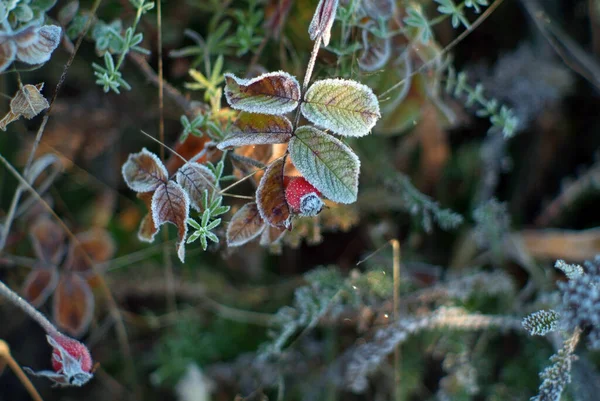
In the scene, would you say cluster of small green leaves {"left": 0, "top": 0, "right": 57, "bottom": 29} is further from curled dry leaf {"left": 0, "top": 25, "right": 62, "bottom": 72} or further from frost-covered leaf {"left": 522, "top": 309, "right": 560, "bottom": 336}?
frost-covered leaf {"left": 522, "top": 309, "right": 560, "bottom": 336}

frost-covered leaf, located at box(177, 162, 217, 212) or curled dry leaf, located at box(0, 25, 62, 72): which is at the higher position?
curled dry leaf, located at box(0, 25, 62, 72)

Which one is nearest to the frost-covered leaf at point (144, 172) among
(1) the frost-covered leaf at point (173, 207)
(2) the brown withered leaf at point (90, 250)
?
(1) the frost-covered leaf at point (173, 207)

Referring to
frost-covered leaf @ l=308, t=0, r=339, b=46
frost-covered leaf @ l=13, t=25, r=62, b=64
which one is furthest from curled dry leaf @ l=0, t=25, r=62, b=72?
frost-covered leaf @ l=308, t=0, r=339, b=46

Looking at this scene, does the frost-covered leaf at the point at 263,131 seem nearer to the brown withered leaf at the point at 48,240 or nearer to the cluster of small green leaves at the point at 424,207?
the cluster of small green leaves at the point at 424,207

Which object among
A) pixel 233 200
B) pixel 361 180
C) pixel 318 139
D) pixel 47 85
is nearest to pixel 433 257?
pixel 361 180

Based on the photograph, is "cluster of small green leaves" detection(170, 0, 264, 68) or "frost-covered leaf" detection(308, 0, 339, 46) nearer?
"frost-covered leaf" detection(308, 0, 339, 46)
